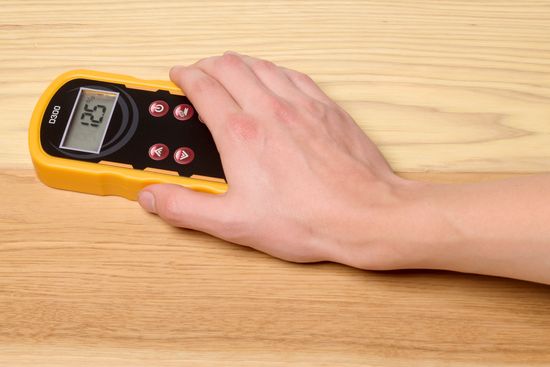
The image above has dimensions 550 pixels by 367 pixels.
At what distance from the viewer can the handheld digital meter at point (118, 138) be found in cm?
71

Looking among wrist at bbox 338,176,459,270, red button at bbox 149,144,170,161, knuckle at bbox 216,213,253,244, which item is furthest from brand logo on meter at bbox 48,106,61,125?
wrist at bbox 338,176,459,270

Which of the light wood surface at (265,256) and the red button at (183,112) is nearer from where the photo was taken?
the light wood surface at (265,256)

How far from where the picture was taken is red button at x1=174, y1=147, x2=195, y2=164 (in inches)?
28.3

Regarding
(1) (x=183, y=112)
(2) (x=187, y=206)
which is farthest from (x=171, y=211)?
(1) (x=183, y=112)

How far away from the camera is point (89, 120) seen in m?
0.75

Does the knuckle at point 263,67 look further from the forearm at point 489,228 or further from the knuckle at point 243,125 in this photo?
the forearm at point 489,228

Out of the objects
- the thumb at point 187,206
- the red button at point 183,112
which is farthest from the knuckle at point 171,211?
the red button at point 183,112

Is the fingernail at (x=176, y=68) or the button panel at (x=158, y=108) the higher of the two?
the fingernail at (x=176, y=68)

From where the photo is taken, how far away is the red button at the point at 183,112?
75 cm

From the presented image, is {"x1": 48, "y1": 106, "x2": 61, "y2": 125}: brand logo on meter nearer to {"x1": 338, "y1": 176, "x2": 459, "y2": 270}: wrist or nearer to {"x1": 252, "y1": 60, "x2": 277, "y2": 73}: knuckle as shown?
{"x1": 252, "y1": 60, "x2": 277, "y2": 73}: knuckle

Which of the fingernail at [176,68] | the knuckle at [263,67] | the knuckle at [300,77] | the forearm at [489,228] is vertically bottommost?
the forearm at [489,228]

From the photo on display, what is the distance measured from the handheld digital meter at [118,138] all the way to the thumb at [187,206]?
2 centimetres

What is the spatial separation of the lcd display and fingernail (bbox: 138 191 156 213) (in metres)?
0.07

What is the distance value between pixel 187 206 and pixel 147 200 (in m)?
0.04
